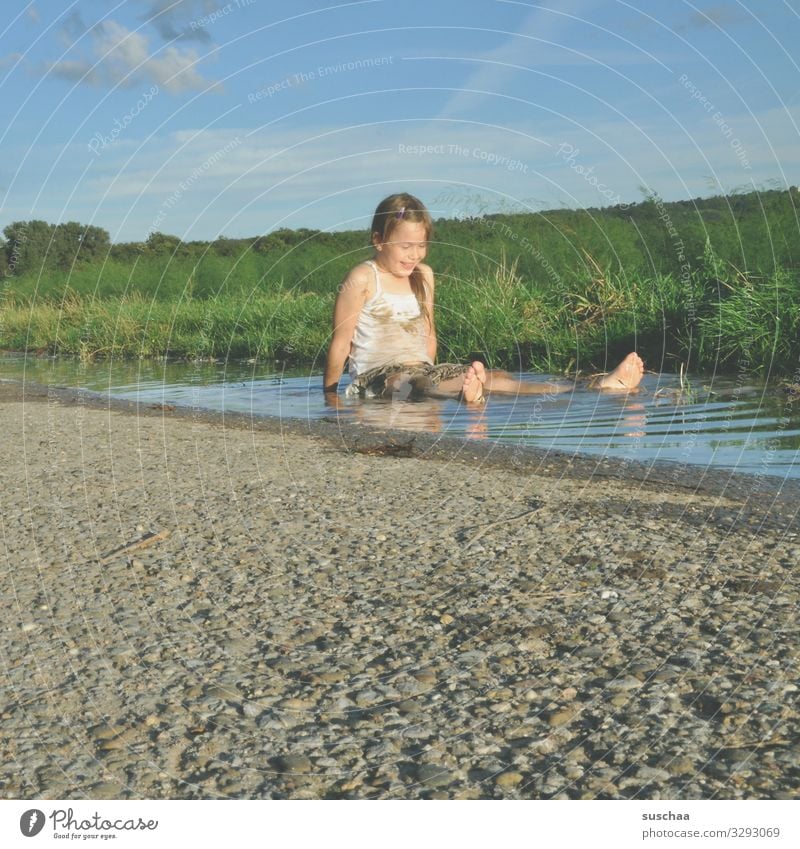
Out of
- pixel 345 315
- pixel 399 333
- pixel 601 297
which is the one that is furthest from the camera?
pixel 601 297

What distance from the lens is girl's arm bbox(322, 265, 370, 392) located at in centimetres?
1252

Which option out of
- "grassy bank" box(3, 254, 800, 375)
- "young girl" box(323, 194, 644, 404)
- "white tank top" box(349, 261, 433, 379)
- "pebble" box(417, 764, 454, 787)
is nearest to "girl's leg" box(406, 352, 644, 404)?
"young girl" box(323, 194, 644, 404)

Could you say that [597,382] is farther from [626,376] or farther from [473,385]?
[473,385]

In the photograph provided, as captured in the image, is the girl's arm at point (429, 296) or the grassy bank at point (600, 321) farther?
the grassy bank at point (600, 321)

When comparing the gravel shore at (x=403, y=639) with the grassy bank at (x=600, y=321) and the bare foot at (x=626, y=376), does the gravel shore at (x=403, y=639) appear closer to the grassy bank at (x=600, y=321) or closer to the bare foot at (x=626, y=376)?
the bare foot at (x=626, y=376)

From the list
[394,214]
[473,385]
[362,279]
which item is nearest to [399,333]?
[362,279]

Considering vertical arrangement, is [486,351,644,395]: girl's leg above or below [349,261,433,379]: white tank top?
below

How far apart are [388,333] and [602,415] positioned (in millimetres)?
3552

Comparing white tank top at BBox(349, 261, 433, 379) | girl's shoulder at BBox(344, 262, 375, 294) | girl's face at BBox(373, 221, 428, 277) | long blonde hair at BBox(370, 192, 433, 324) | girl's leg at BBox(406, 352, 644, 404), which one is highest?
long blonde hair at BBox(370, 192, 433, 324)

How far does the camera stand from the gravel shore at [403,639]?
10.1 ft

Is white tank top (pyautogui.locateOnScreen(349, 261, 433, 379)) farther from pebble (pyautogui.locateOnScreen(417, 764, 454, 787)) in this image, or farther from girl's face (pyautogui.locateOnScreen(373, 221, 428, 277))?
pebble (pyautogui.locateOnScreen(417, 764, 454, 787))

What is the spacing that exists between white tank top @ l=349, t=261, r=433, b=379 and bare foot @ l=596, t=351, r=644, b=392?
7.79 ft

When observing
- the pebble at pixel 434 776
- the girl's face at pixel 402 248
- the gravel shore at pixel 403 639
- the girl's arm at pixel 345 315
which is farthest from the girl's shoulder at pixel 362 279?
the pebble at pixel 434 776

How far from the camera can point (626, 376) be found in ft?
41.1
